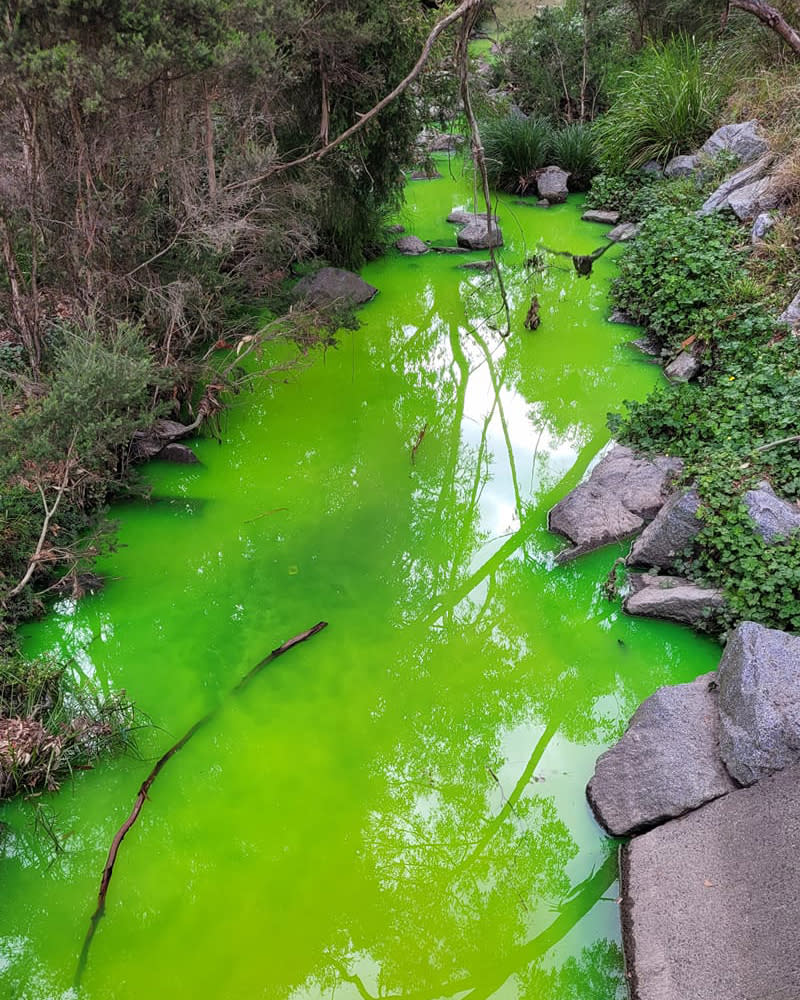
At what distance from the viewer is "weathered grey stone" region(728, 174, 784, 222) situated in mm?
7160

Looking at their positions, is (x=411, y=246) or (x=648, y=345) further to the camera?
(x=411, y=246)

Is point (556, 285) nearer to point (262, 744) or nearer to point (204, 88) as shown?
point (204, 88)

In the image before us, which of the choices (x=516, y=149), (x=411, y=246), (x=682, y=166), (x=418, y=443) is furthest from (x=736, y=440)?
(x=516, y=149)

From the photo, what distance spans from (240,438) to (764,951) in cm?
433

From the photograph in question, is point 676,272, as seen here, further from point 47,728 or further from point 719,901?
point 47,728

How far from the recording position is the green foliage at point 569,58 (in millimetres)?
11602

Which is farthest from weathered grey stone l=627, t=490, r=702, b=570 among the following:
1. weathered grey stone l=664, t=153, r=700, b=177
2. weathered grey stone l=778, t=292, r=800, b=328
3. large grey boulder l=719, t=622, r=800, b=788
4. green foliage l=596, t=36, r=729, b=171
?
green foliage l=596, t=36, r=729, b=171

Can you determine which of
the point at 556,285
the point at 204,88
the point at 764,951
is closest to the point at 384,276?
the point at 556,285

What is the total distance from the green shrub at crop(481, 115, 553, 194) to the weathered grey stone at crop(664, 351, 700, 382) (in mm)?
4999

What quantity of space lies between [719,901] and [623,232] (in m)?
7.44

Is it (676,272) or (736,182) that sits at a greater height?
(736,182)

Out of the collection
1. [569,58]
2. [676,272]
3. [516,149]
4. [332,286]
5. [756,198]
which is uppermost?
[569,58]

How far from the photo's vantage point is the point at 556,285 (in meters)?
8.04

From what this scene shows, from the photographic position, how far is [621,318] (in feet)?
23.8
